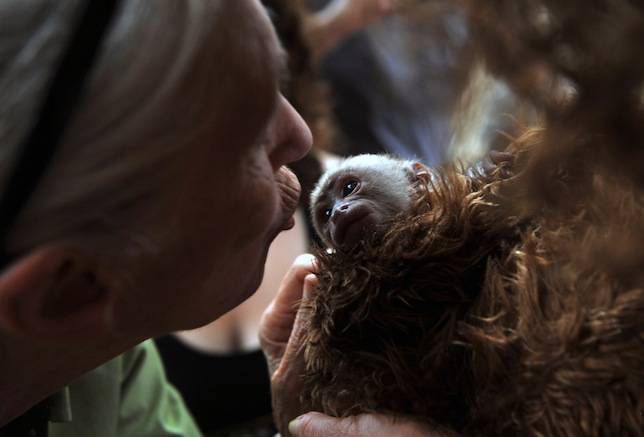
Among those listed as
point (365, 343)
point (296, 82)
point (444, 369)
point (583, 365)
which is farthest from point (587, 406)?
point (296, 82)

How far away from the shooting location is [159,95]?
78 centimetres

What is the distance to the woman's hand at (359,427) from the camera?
0.94 meters

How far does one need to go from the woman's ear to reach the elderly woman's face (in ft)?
0.23

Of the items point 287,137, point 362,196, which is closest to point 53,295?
point 287,137

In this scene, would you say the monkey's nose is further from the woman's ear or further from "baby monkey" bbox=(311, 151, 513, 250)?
the woman's ear

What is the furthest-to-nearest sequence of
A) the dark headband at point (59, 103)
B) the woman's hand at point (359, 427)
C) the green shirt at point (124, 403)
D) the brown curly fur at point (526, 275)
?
the green shirt at point (124, 403)
the woman's hand at point (359, 427)
the dark headband at point (59, 103)
the brown curly fur at point (526, 275)

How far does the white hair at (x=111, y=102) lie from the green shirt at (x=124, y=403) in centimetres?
57

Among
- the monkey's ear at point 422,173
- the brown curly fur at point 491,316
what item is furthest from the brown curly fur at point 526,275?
the monkey's ear at point 422,173

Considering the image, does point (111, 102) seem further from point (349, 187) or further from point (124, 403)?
point (124, 403)

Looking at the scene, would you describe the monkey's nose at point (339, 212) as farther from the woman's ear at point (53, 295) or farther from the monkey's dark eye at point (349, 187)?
the woman's ear at point (53, 295)

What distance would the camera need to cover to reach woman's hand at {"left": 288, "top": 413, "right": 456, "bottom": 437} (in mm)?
939

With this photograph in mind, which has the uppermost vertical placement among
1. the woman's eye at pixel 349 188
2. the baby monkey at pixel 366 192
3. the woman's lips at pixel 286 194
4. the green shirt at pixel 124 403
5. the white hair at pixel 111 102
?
the white hair at pixel 111 102

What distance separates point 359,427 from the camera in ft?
3.24

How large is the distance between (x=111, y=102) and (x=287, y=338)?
2.46 ft
